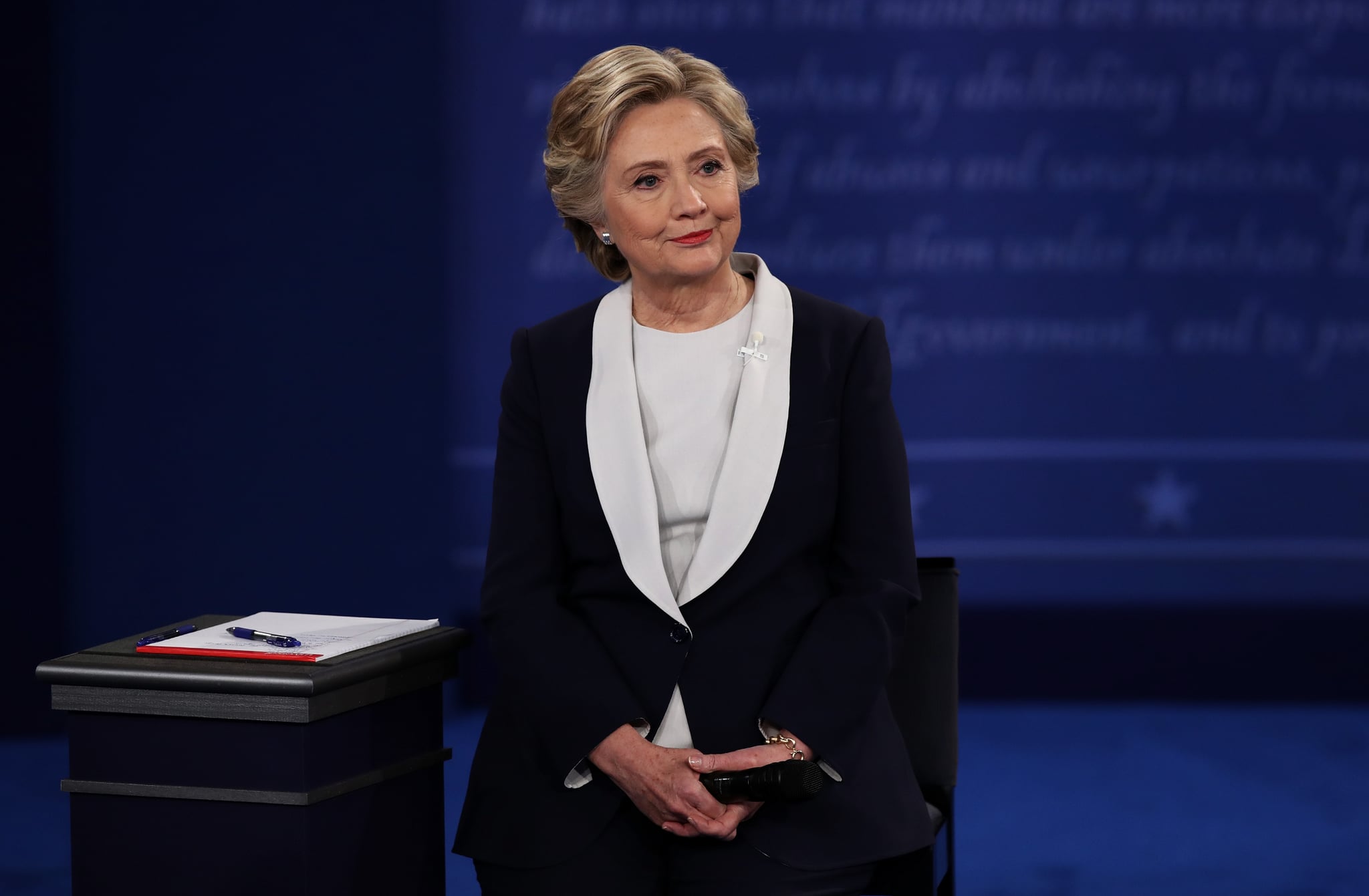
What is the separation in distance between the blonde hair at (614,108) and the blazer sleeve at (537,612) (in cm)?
21

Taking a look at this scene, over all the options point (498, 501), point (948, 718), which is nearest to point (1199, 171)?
point (948, 718)

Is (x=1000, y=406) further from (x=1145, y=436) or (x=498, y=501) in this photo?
(x=498, y=501)

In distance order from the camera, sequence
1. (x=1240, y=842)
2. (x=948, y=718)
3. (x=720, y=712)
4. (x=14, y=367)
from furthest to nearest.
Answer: (x=14, y=367), (x=1240, y=842), (x=948, y=718), (x=720, y=712)

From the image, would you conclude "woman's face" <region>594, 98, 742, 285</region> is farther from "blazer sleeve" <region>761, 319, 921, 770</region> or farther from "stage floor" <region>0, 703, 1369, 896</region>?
"stage floor" <region>0, 703, 1369, 896</region>

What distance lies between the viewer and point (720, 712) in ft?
5.85

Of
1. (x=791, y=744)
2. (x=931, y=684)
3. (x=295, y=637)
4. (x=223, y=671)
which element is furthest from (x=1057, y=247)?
(x=223, y=671)

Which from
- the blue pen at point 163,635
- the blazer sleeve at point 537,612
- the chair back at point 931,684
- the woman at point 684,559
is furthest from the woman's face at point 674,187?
the blue pen at point 163,635

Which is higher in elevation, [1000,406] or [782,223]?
[782,223]

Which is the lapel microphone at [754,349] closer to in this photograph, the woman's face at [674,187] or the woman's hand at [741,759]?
the woman's face at [674,187]

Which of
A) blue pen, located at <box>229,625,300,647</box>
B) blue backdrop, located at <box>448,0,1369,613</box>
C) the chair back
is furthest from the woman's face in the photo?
blue backdrop, located at <box>448,0,1369,613</box>

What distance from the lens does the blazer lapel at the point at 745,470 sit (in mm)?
1798

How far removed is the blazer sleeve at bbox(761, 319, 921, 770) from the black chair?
0.44 feet

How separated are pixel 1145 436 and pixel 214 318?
2.69 m

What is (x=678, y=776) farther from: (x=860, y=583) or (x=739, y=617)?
(x=860, y=583)
